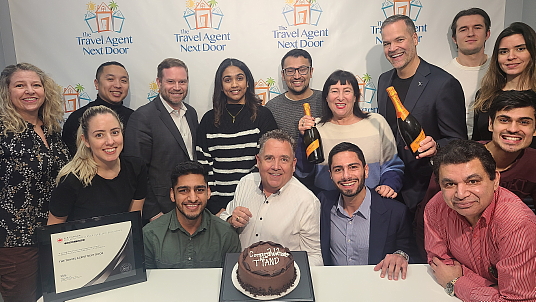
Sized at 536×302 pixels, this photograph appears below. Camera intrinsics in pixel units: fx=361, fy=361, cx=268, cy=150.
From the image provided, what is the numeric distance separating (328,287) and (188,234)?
2.89ft

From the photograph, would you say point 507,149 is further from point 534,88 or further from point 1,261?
point 1,261

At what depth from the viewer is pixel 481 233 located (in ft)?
4.87

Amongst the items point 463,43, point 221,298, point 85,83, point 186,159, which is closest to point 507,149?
point 463,43

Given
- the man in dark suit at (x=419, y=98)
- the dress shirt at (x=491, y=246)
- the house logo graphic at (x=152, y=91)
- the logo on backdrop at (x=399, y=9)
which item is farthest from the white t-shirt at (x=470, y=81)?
the house logo graphic at (x=152, y=91)

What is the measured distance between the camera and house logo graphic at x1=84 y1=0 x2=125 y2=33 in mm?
2809

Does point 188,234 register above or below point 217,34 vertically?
below

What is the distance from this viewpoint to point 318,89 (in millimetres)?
2895

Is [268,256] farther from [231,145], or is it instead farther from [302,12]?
[302,12]

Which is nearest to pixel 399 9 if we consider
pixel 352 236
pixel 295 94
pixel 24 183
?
pixel 295 94

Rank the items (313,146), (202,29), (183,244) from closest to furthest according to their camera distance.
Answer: (183,244)
(313,146)
(202,29)

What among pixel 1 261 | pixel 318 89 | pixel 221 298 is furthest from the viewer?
pixel 318 89

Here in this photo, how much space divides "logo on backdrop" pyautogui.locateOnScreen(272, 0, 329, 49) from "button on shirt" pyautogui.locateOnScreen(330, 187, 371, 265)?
4.39ft

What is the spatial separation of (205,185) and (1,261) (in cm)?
143

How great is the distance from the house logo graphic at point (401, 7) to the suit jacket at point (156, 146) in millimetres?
1864
